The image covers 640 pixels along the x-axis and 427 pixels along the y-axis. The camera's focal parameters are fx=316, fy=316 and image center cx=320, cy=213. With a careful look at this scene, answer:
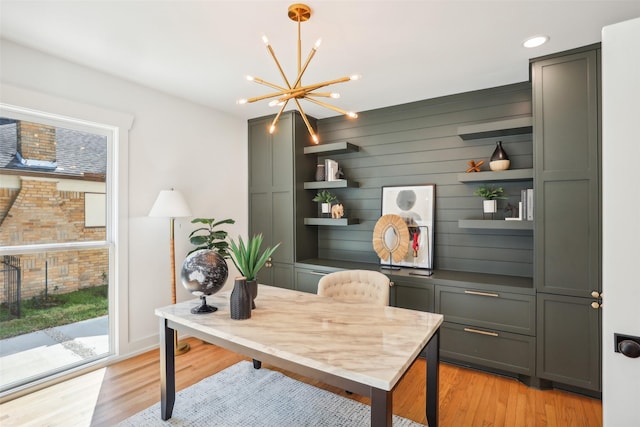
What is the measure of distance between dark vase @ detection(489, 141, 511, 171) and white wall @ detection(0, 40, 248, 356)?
9.68ft

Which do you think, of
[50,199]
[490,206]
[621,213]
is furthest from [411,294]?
[50,199]

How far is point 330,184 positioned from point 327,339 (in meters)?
2.36

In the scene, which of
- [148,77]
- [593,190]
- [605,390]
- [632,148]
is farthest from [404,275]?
[148,77]

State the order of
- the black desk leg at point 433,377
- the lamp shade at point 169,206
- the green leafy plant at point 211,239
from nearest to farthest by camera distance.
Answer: the black desk leg at point 433,377 → the lamp shade at point 169,206 → the green leafy plant at point 211,239

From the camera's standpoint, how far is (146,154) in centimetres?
317

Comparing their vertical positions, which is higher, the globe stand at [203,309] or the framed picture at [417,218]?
the framed picture at [417,218]

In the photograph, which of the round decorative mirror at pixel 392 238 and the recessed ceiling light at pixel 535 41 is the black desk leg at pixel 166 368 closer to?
the round decorative mirror at pixel 392 238

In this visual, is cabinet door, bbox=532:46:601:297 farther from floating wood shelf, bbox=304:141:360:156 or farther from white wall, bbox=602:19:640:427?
floating wood shelf, bbox=304:141:360:156

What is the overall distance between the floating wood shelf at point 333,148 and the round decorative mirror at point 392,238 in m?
0.93

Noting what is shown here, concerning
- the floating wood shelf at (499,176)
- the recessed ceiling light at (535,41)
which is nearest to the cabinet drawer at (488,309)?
the floating wood shelf at (499,176)

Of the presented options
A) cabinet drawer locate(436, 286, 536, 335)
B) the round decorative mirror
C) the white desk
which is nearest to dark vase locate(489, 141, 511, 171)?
the round decorative mirror

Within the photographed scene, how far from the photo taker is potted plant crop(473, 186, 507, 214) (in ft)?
9.56

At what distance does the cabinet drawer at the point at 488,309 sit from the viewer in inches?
100

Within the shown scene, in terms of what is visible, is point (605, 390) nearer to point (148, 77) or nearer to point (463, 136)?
point (463, 136)
